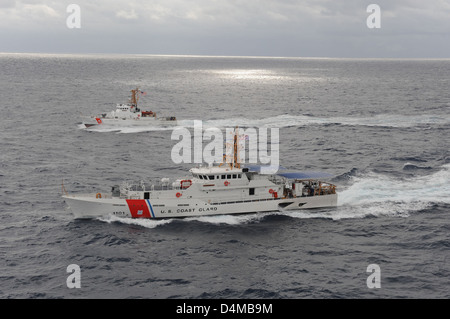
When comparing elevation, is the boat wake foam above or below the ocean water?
above

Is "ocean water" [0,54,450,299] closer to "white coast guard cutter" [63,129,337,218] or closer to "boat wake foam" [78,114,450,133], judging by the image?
"white coast guard cutter" [63,129,337,218]

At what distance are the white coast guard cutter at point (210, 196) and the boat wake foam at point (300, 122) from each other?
5939cm

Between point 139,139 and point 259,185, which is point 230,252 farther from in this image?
point 139,139

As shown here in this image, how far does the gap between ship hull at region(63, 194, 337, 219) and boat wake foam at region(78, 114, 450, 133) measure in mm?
59715

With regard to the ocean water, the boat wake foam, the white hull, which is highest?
the white hull

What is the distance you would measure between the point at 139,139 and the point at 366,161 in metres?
48.5

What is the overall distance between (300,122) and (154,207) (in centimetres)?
8010

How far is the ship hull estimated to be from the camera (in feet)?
184

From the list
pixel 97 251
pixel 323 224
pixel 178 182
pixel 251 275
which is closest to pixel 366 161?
pixel 323 224

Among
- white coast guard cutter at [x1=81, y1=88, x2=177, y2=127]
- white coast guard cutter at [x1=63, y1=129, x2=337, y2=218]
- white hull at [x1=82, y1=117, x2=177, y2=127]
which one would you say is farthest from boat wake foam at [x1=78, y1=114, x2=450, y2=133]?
white coast guard cutter at [x1=63, y1=129, x2=337, y2=218]

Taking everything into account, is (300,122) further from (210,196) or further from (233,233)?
(233,233)

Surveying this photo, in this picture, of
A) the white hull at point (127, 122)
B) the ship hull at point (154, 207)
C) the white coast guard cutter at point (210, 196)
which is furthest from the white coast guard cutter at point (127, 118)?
the ship hull at point (154, 207)

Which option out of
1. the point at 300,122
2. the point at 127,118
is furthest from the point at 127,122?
the point at 300,122

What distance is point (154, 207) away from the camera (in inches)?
2231
